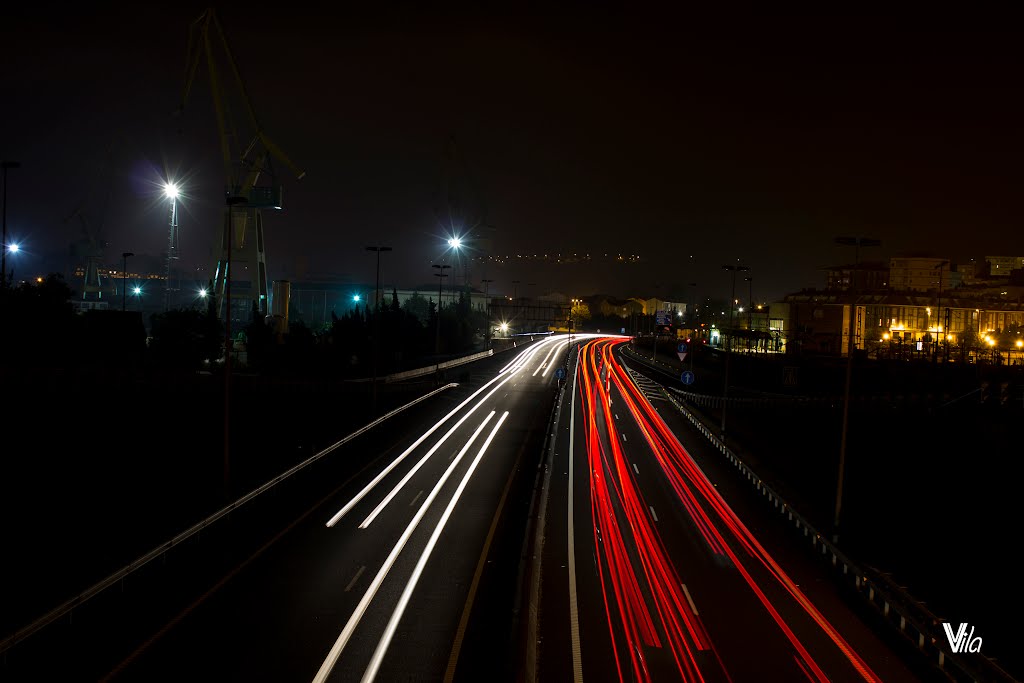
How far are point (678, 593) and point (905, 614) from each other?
13.1 ft

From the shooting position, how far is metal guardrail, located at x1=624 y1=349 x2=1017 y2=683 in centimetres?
1102

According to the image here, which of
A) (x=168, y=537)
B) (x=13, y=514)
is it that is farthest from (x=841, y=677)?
(x=13, y=514)

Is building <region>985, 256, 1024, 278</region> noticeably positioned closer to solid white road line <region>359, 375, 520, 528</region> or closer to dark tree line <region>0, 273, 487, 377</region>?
dark tree line <region>0, 273, 487, 377</region>

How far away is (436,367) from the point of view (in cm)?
5066

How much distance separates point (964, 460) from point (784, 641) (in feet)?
57.7

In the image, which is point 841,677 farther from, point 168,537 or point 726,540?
point 168,537

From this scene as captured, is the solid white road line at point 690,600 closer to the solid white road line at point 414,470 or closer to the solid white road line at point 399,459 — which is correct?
the solid white road line at point 414,470

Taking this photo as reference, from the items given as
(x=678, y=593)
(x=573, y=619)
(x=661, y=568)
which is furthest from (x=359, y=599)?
(x=661, y=568)

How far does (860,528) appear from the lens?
21.1 meters

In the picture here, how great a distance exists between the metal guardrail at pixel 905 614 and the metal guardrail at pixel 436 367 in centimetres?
3038

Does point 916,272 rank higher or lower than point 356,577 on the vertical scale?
higher

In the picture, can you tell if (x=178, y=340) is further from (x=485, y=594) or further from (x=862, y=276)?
(x=862, y=276)

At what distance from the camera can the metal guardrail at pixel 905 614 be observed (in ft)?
36.1

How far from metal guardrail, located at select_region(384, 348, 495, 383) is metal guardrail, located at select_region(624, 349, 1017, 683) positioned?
3038cm
